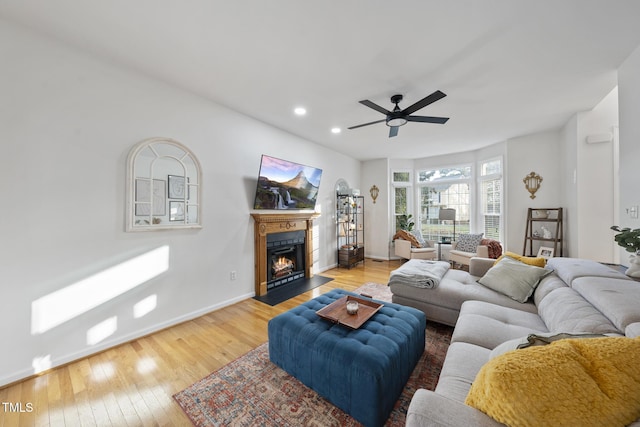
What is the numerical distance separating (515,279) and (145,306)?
378 centimetres

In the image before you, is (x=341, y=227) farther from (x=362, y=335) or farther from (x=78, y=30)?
(x=78, y=30)

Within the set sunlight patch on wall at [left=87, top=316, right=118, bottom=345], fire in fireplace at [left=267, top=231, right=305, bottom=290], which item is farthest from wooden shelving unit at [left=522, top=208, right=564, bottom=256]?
sunlight patch on wall at [left=87, top=316, right=118, bottom=345]

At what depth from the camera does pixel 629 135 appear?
7.29 ft

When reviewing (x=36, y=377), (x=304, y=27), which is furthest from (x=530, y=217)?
(x=36, y=377)

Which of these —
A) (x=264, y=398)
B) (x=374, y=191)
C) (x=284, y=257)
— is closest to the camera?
(x=264, y=398)

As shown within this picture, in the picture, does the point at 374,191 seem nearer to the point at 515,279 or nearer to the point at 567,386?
the point at 515,279

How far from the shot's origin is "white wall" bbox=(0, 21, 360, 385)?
1.81 metres

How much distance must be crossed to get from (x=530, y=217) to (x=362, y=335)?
4549mm

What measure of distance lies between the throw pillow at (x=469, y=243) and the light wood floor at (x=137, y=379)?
4.31 metres

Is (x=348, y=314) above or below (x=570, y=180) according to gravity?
below

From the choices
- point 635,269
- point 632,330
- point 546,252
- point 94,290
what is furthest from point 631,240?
point 94,290

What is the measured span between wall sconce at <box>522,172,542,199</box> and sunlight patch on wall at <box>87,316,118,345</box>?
6.46 metres

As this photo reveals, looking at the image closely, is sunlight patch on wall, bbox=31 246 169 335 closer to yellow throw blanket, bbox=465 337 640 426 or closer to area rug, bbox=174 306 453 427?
area rug, bbox=174 306 453 427

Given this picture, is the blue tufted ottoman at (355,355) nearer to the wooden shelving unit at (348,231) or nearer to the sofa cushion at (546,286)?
the sofa cushion at (546,286)
